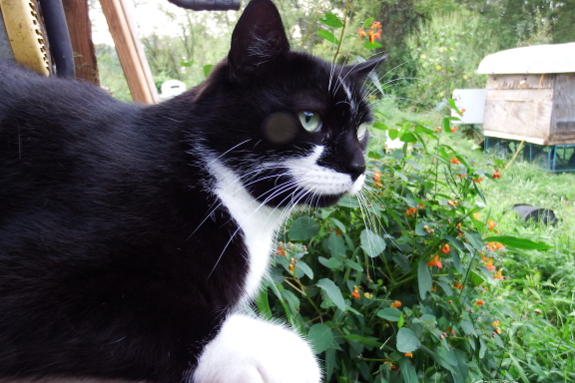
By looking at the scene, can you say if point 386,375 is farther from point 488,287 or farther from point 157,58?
point 157,58

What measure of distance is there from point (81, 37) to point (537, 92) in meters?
3.42

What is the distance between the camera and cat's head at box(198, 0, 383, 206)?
29.3 inches

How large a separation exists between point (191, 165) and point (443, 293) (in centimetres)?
89

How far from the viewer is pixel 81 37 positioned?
123 cm

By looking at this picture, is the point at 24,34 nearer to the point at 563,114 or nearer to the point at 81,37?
the point at 81,37

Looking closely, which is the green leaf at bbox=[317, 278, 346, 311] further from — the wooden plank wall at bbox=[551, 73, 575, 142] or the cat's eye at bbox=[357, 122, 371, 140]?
the wooden plank wall at bbox=[551, 73, 575, 142]

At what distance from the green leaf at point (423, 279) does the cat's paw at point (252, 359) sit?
0.53 metres

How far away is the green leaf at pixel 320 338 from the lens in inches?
38.5

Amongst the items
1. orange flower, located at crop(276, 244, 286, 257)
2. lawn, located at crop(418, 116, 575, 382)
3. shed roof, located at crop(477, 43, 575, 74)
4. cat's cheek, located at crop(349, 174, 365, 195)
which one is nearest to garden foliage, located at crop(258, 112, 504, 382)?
orange flower, located at crop(276, 244, 286, 257)

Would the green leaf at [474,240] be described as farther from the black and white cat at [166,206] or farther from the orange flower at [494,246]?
the black and white cat at [166,206]

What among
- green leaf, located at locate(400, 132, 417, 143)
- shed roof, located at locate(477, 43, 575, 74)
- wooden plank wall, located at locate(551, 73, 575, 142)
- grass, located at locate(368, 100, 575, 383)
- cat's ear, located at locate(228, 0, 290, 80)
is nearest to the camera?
cat's ear, located at locate(228, 0, 290, 80)

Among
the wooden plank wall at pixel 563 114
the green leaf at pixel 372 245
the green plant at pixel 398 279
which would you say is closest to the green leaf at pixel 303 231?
the green plant at pixel 398 279

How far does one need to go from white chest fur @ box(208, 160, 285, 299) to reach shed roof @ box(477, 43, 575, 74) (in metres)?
3.19

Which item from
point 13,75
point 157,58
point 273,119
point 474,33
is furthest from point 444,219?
point 474,33
